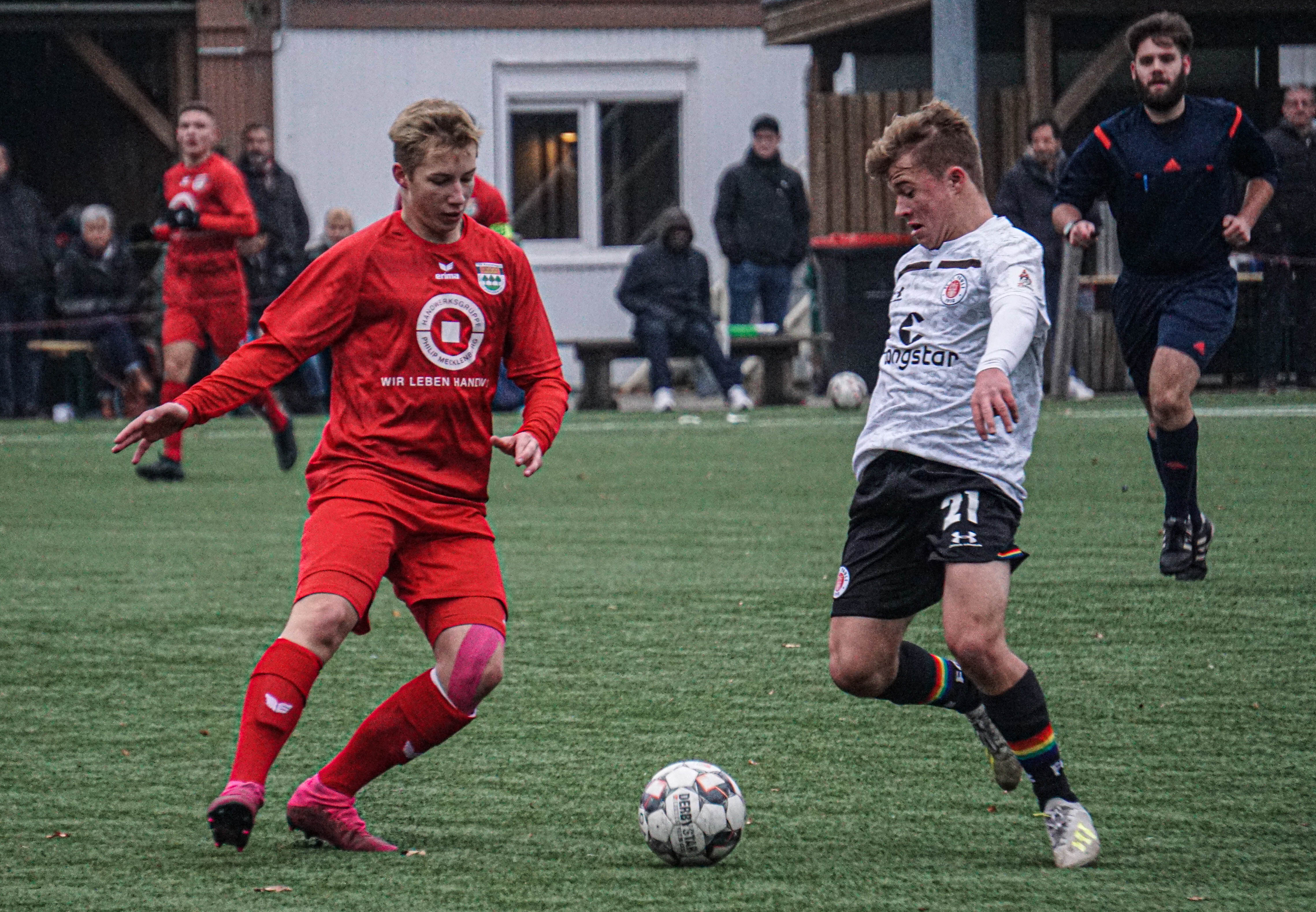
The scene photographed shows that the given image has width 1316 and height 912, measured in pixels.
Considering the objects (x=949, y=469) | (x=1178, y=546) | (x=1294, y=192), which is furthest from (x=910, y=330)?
(x=1294, y=192)

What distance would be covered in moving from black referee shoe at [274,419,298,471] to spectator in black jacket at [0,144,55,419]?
226 inches

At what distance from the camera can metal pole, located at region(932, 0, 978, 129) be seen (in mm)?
11812

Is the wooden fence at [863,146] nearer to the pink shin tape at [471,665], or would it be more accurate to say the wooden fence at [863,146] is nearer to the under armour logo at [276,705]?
the pink shin tape at [471,665]

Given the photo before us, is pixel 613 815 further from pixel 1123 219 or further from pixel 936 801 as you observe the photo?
pixel 1123 219

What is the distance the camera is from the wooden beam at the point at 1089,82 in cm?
1717

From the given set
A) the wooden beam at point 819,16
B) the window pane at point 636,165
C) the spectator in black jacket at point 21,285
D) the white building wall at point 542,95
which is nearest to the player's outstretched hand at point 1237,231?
the wooden beam at point 819,16

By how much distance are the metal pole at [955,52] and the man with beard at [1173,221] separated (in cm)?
454

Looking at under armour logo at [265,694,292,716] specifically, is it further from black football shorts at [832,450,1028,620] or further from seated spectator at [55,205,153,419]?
seated spectator at [55,205,153,419]

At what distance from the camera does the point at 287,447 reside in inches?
461

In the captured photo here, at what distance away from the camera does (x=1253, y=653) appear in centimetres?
602

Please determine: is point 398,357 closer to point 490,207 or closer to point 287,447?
point 287,447

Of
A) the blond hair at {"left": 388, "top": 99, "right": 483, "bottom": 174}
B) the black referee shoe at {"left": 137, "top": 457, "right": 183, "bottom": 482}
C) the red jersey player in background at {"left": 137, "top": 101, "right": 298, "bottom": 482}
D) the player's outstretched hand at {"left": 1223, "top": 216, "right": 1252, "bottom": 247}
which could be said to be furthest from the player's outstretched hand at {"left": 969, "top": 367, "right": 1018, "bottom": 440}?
the black referee shoe at {"left": 137, "top": 457, "right": 183, "bottom": 482}

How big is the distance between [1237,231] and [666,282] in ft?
31.2

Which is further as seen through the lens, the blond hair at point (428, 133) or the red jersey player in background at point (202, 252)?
the red jersey player in background at point (202, 252)
